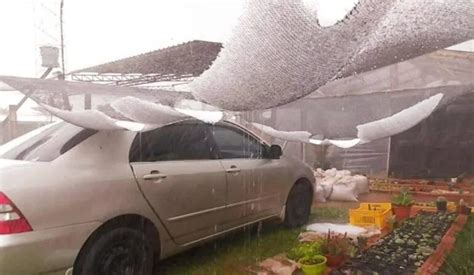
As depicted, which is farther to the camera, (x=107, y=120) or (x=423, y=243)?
(x=423, y=243)

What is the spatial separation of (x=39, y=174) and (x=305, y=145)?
2.43 feet

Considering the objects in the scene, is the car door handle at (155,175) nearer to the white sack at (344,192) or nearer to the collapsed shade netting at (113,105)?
the collapsed shade netting at (113,105)

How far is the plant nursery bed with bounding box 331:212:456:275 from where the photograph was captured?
1.15 metres

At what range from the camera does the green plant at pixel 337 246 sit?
115cm

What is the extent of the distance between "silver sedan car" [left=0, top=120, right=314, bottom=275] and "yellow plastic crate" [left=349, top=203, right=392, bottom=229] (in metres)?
0.15

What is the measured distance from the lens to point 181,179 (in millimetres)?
1146

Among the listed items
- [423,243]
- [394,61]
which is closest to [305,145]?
[394,61]

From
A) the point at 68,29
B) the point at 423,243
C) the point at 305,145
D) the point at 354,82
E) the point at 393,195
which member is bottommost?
the point at 423,243

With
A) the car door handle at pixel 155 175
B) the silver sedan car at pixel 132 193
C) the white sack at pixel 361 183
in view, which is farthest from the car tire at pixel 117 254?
the white sack at pixel 361 183

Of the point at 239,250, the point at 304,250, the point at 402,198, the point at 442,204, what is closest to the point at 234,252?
the point at 239,250

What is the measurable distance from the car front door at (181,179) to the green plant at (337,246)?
13.7 inches

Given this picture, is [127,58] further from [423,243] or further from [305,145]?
[423,243]

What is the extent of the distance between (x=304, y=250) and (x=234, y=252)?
226 mm

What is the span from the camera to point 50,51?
93 centimetres
